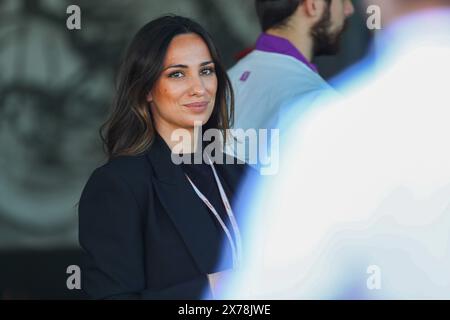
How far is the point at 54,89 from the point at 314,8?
1.68 metres

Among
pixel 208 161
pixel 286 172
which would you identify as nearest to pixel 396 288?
pixel 286 172

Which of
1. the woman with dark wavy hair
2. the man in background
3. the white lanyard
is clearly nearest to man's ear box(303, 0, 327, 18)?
the man in background

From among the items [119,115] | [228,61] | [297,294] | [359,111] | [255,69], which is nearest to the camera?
[119,115]

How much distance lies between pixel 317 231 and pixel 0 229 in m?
2.17

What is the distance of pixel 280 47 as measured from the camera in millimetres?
3322

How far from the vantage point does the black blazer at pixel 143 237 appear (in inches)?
86.6

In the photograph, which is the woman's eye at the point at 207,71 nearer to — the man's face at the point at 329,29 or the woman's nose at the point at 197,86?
the woman's nose at the point at 197,86

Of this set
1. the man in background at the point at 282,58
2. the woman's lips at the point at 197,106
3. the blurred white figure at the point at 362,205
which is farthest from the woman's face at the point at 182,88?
the man in background at the point at 282,58

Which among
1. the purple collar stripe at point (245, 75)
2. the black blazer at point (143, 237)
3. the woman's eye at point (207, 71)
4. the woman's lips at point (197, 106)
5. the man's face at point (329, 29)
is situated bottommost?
the black blazer at point (143, 237)

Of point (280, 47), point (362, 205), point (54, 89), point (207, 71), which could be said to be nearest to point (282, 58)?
point (280, 47)

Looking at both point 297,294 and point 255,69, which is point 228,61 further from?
point 297,294

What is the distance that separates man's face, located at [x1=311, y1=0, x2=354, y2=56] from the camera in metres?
3.42

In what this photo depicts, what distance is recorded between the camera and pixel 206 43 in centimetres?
241

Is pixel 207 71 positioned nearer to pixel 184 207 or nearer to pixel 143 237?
pixel 184 207
